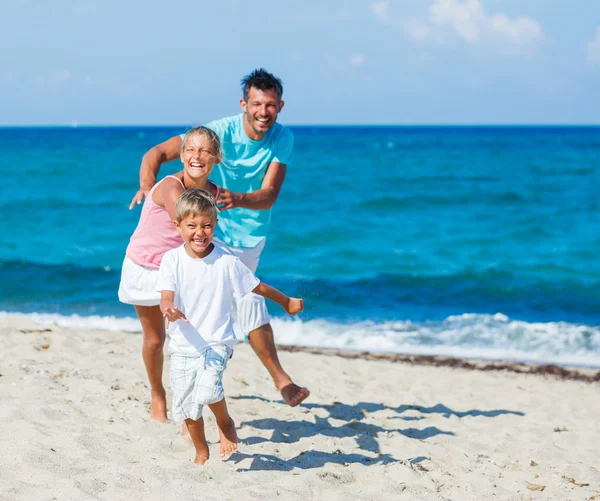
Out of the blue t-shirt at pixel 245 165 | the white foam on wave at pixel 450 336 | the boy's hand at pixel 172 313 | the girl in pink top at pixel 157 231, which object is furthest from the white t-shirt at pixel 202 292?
the white foam on wave at pixel 450 336

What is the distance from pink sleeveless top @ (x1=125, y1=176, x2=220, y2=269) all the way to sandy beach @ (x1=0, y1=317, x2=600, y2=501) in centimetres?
106

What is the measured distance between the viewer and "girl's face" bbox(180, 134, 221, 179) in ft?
12.9

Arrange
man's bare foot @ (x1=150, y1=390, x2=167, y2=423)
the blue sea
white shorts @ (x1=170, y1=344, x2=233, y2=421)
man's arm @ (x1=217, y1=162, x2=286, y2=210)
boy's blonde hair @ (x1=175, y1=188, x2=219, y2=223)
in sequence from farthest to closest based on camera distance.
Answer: the blue sea
man's bare foot @ (x1=150, y1=390, x2=167, y2=423)
man's arm @ (x1=217, y1=162, x2=286, y2=210)
white shorts @ (x1=170, y1=344, x2=233, y2=421)
boy's blonde hair @ (x1=175, y1=188, x2=219, y2=223)

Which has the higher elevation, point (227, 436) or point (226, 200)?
point (226, 200)

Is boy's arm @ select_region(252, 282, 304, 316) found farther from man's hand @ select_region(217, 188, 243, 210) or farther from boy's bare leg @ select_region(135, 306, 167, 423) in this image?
boy's bare leg @ select_region(135, 306, 167, 423)

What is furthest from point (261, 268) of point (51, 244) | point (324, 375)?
point (324, 375)

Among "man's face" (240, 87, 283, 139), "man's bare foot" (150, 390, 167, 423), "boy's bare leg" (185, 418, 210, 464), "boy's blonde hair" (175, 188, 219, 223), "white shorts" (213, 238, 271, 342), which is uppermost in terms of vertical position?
"man's face" (240, 87, 283, 139)

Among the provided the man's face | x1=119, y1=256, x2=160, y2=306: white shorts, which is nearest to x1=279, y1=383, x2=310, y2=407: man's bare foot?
x1=119, y1=256, x2=160, y2=306: white shorts

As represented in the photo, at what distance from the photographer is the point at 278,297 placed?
151 inches

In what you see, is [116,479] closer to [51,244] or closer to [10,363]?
[10,363]

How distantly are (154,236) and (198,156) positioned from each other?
0.53 meters

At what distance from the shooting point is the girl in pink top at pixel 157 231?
394cm

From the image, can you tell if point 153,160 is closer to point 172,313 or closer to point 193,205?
point 193,205

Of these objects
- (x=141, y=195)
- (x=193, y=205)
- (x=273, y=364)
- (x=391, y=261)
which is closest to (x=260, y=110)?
(x=141, y=195)
